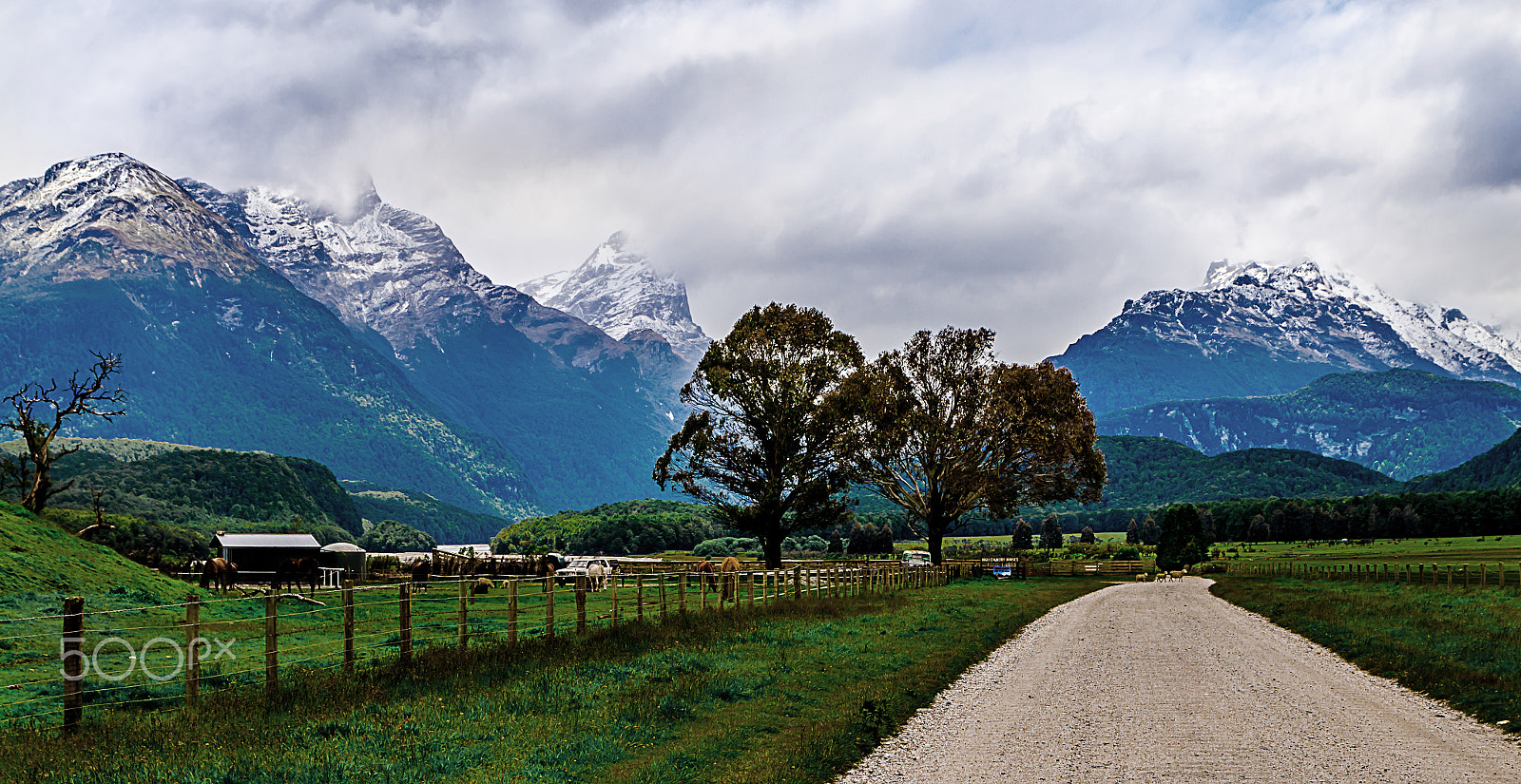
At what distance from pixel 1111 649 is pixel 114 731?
19.1 m

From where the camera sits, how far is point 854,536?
346 feet

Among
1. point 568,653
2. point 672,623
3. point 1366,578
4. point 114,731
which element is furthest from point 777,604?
point 1366,578

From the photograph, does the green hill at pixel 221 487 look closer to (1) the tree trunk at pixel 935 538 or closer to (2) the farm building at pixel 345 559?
(2) the farm building at pixel 345 559

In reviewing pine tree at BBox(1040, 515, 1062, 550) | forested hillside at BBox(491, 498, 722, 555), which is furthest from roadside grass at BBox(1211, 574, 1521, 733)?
pine tree at BBox(1040, 515, 1062, 550)

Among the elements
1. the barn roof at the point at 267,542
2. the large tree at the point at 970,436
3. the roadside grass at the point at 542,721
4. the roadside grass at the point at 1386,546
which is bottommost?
the roadside grass at the point at 1386,546

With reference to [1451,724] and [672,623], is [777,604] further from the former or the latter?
[1451,724]

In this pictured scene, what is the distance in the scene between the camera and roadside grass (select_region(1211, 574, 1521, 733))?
16219 millimetres

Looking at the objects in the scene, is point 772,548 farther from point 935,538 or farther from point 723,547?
point 723,547

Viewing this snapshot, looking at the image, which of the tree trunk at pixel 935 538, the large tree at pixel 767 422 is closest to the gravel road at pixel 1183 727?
the large tree at pixel 767 422

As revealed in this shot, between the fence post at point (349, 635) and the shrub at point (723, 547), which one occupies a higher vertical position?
the fence post at point (349, 635)

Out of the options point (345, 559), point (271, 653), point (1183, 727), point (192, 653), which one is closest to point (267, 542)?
point (345, 559)

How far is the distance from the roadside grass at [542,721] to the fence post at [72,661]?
21 cm

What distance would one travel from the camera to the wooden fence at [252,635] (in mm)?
12742
